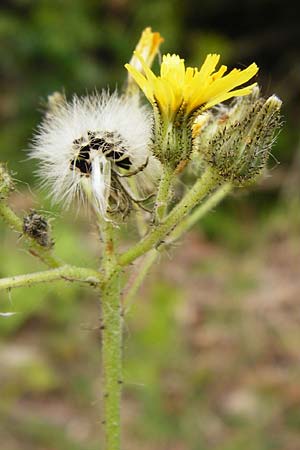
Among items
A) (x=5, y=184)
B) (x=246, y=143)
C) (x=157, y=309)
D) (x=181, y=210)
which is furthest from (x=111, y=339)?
(x=157, y=309)

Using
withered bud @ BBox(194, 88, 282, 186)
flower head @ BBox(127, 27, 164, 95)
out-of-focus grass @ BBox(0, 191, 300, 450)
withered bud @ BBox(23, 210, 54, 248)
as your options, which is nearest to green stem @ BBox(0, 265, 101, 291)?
withered bud @ BBox(23, 210, 54, 248)

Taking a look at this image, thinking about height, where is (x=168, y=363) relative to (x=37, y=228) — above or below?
above

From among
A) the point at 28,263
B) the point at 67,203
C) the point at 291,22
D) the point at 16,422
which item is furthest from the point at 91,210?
the point at 291,22

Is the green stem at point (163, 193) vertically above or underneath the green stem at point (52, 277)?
above

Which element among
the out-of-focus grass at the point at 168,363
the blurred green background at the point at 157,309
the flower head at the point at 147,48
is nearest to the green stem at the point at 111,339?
the flower head at the point at 147,48

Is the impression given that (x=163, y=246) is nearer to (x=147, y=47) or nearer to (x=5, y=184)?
(x=5, y=184)

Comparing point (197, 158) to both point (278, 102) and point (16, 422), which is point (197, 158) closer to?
point (278, 102)

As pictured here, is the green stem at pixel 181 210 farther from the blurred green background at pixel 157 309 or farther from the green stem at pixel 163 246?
the blurred green background at pixel 157 309
